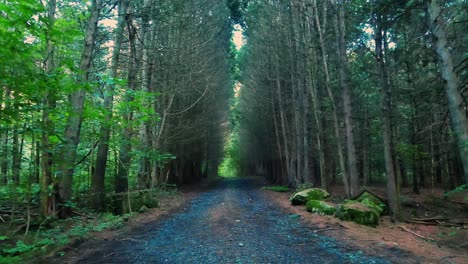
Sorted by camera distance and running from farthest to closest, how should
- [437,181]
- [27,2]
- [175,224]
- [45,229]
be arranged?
[437,181], [175,224], [45,229], [27,2]

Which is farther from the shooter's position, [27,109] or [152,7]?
[152,7]

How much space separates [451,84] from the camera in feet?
23.9

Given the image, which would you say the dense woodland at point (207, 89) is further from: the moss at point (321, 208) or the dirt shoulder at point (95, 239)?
the moss at point (321, 208)

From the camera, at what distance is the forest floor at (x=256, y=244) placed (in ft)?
17.5

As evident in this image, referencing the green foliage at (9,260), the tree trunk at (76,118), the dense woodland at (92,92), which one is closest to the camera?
the green foliage at (9,260)

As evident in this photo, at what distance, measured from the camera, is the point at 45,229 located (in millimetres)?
6895

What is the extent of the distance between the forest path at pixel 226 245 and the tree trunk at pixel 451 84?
11.9 feet

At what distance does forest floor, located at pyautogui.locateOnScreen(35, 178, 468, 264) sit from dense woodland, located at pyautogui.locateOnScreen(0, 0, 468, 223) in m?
2.01

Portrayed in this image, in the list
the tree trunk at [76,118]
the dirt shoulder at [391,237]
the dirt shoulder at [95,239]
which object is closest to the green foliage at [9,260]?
the dirt shoulder at [95,239]

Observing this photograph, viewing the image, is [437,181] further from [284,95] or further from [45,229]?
[45,229]

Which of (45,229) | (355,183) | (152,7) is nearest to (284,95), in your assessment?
(355,183)

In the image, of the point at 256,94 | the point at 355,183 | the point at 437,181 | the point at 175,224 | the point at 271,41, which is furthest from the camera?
the point at 256,94

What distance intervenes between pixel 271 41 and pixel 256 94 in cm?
630

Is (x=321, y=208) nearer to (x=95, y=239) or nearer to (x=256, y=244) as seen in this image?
(x=256, y=244)
